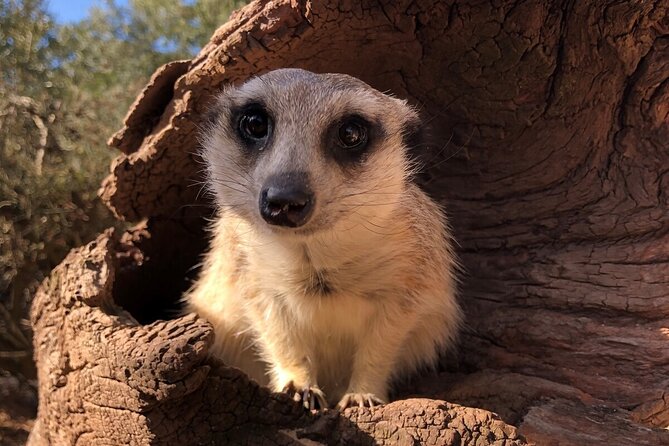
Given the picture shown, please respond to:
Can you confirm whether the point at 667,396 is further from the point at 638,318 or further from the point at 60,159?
the point at 60,159

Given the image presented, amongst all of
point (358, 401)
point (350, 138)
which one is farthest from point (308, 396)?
point (350, 138)

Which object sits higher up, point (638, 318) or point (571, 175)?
point (571, 175)

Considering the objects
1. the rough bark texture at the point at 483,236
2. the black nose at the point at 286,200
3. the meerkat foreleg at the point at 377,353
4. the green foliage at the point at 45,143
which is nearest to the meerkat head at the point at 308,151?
the black nose at the point at 286,200

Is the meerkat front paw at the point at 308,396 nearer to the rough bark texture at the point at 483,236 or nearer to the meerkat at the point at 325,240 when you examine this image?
the meerkat at the point at 325,240

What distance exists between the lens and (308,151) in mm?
1771

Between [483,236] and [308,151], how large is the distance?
1.19 meters

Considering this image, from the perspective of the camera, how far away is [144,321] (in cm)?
298

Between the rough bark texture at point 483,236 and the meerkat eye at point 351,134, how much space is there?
43 centimetres

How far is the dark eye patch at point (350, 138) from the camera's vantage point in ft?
6.13

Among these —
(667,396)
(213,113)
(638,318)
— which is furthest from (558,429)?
(213,113)

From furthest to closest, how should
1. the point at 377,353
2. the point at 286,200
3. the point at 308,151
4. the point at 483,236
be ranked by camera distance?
1. the point at 483,236
2. the point at 377,353
3. the point at 308,151
4. the point at 286,200

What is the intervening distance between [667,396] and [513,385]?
492 mm

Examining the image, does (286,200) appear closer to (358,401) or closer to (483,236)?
Answer: (358,401)

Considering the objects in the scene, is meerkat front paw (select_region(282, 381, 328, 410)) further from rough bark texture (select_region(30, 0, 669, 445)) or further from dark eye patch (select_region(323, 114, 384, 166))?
dark eye patch (select_region(323, 114, 384, 166))
